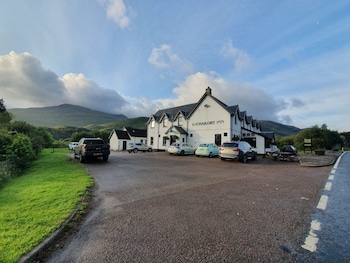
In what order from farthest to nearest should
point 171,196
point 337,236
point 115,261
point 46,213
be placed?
1. point 171,196
2. point 46,213
3. point 337,236
4. point 115,261

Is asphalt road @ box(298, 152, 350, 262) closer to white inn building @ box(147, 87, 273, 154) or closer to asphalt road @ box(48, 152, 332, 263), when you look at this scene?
asphalt road @ box(48, 152, 332, 263)

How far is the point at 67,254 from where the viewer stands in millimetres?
2811

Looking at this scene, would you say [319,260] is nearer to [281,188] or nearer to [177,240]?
[177,240]

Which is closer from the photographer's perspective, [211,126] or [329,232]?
[329,232]

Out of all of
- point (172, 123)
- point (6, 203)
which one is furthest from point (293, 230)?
point (172, 123)

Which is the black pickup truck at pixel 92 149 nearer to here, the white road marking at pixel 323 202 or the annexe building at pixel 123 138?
the white road marking at pixel 323 202

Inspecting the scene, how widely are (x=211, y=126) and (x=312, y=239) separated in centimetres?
2422

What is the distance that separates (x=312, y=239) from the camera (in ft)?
10.4

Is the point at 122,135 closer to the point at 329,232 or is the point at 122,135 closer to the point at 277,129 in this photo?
the point at 329,232

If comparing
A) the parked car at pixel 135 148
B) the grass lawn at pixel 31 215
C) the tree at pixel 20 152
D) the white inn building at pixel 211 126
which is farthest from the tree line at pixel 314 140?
the grass lawn at pixel 31 215

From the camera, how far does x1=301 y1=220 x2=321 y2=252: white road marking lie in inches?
114

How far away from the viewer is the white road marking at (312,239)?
9.53 feet

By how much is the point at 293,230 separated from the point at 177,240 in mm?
2360

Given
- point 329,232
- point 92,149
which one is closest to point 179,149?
point 92,149
